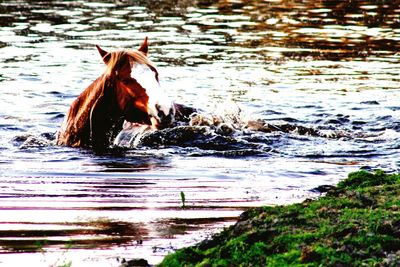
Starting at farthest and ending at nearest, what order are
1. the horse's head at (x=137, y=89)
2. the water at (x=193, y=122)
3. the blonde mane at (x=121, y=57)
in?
the blonde mane at (x=121, y=57)
the horse's head at (x=137, y=89)
the water at (x=193, y=122)

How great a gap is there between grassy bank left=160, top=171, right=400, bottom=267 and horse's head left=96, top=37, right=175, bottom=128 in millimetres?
3456

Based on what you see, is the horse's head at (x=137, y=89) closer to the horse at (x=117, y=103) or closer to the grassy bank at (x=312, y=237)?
the horse at (x=117, y=103)

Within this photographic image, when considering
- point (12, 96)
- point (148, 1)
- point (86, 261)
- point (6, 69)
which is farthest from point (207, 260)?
point (148, 1)

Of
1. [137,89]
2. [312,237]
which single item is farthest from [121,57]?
[312,237]

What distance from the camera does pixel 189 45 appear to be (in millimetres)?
19953

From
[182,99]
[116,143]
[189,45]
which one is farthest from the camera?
[189,45]

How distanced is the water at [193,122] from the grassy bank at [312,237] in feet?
1.27

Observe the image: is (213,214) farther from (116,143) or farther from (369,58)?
(369,58)

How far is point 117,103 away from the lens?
1044cm

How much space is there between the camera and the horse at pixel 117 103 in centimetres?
996

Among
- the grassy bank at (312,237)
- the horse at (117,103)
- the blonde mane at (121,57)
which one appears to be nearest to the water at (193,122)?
the horse at (117,103)

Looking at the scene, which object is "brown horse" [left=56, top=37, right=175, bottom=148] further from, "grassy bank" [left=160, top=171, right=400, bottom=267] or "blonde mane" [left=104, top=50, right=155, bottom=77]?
"grassy bank" [left=160, top=171, right=400, bottom=267]

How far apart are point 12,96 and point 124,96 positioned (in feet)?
17.4

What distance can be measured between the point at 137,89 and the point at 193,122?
183 cm
